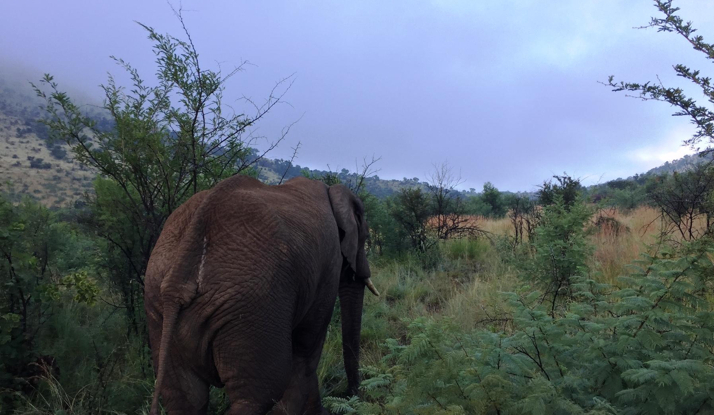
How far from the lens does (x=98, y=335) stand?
4.70 m

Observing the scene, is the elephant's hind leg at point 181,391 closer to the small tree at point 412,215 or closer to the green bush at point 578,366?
the green bush at point 578,366

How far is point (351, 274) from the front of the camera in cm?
450

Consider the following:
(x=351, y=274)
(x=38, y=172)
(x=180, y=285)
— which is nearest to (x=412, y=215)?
(x=351, y=274)

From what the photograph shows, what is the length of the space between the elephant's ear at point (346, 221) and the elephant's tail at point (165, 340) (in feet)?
6.34

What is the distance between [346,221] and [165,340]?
7.02 ft

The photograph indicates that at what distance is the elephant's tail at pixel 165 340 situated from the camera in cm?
223

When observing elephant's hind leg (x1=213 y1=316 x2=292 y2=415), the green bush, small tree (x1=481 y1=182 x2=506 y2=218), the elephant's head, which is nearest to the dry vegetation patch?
small tree (x1=481 y1=182 x2=506 y2=218)

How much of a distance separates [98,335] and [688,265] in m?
5.57

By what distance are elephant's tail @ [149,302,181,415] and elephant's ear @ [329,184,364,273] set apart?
76.0 inches

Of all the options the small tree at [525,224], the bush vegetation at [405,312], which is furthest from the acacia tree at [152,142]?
the small tree at [525,224]

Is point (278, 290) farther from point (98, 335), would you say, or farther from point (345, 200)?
point (98, 335)

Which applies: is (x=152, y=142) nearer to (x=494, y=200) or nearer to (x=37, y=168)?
(x=494, y=200)

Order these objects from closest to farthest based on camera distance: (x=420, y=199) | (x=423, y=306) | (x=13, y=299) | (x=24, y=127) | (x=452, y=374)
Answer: (x=452, y=374) < (x=13, y=299) < (x=423, y=306) < (x=420, y=199) < (x=24, y=127)

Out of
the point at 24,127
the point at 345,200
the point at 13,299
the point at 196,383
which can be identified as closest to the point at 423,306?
the point at 345,200
